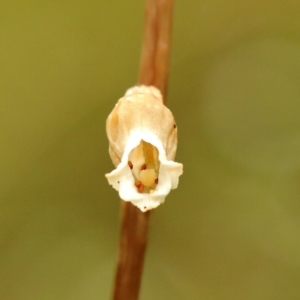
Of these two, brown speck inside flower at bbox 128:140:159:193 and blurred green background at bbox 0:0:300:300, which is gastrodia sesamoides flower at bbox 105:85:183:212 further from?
blurred green background at bbox 0:0:300:300

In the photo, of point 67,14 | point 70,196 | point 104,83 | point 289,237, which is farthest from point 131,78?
point 289,237

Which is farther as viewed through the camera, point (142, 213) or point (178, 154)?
point (178, 154)

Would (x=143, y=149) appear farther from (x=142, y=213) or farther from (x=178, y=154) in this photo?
(x=178, y=154)

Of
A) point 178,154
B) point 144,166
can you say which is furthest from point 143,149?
point 178,154

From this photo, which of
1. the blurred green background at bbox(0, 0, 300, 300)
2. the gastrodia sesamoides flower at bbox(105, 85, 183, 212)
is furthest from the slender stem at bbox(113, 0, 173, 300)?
the blurred green background at bbox(0, 0, 300, 300)

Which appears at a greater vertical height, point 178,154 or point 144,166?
point 178,154

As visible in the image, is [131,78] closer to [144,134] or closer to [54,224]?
[54,224]

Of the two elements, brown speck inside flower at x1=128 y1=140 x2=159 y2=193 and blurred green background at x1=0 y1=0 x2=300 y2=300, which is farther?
blurred green background at x1=0 y1=0 x2=300 y2=300
